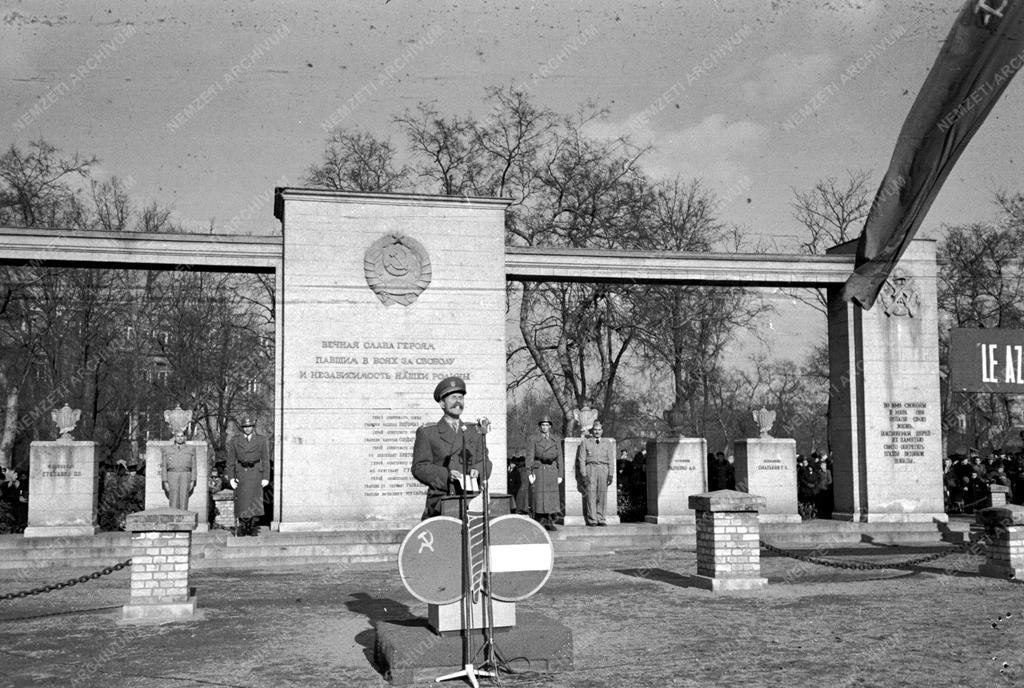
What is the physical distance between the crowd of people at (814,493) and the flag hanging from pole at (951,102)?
6.48 metres

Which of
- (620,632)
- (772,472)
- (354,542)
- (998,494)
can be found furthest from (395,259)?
(620,632)

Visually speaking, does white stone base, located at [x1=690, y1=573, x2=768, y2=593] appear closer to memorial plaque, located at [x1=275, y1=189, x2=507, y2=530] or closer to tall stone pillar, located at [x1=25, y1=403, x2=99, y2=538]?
memorial plaque, located at [x1=275, y1=189, x2=507, y2=530]

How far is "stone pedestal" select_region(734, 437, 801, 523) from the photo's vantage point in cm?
1962

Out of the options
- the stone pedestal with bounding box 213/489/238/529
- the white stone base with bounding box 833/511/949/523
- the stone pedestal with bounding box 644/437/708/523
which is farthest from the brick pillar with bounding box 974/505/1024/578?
the stone pedestal with bounding box 213/489/238/529

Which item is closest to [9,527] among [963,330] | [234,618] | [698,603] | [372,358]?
[372,358]

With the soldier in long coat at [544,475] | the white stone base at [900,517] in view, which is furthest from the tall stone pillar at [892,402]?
the soldier in long coat at [544,475]

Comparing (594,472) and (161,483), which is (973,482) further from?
(161,483)

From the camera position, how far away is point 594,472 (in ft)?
61.7

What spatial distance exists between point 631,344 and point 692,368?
2.14 meters

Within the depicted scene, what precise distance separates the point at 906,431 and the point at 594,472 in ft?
19.6

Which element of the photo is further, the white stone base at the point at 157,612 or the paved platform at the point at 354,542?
the paved platform at the point at 354,542

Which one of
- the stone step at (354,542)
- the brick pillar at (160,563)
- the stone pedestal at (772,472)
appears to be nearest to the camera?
the brick pillar at (160,563)

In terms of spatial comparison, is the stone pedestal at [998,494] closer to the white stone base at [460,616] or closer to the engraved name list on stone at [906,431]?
the engraved name list on stone at [906,431]

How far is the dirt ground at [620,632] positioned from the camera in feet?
23.1
